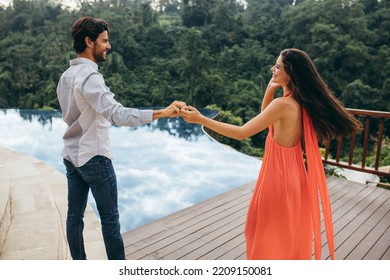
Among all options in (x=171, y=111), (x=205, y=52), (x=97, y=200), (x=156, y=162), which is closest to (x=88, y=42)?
(x=171, y=111)

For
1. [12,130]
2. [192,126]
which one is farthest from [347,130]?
[12,130]

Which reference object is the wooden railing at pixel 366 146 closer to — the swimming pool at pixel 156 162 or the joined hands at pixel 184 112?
the swimming pool at pixel 156 162

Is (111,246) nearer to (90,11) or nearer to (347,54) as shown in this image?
(347,54)

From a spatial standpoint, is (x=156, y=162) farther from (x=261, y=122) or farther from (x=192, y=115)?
(x=261, y=122)

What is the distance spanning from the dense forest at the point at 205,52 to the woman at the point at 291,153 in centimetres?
1131

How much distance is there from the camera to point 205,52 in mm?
17188

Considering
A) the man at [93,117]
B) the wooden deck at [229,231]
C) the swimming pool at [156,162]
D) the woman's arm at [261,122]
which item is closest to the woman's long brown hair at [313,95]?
the woman's arm at [261,122]

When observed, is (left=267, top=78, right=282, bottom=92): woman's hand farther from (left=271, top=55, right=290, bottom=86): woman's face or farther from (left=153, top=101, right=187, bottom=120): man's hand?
(left=153, top=101, right=187, bottom=120): man's hand

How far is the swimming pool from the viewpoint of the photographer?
152 inches

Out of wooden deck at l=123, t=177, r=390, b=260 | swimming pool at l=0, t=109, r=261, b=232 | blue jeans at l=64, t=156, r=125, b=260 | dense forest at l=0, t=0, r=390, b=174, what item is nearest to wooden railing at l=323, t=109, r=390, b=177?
wooden deck at l=123, t=177, r=390, b=260

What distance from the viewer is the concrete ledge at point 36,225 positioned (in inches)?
75.0

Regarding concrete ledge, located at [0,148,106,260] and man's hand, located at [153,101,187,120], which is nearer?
man's hand, located at [153,101,187,120]

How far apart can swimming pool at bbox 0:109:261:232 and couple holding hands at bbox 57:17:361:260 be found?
165 centimetres

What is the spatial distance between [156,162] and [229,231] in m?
3.23
